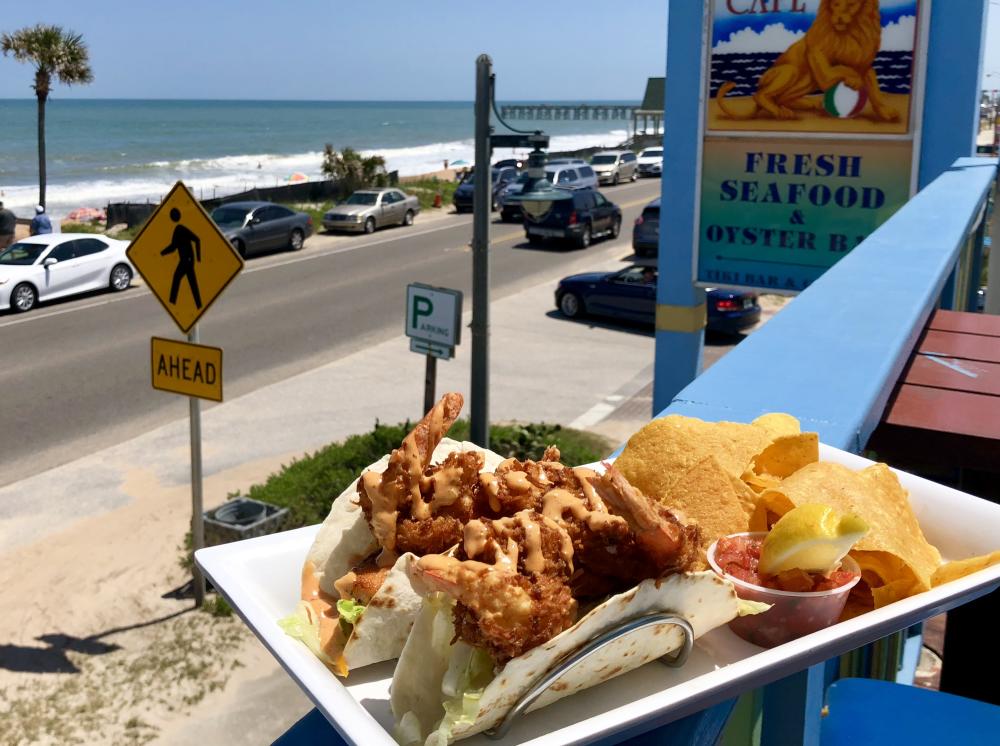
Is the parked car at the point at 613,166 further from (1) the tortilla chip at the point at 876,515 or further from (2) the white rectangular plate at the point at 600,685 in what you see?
(2) the white rectangular plate at the point at 600,685

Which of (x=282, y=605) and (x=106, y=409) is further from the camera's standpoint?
(x=106, y=409)

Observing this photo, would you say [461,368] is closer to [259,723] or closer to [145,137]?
[259,723]

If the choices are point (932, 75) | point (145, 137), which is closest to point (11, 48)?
point (932, 75)

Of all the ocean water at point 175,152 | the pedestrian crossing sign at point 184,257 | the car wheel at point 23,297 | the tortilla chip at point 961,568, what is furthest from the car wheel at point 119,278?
the ocean water at point 175,152

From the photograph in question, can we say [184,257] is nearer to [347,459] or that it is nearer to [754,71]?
[347,459]

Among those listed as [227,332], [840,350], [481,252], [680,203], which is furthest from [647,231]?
[840,350]

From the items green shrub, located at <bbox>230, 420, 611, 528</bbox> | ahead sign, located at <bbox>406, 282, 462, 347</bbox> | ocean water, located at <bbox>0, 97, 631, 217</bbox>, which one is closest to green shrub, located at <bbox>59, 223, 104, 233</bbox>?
ocean water, located at <bbox>0, 97, 631, 217</bbox>
